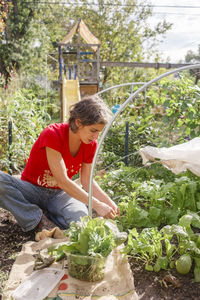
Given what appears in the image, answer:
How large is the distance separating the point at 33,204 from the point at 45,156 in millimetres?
386

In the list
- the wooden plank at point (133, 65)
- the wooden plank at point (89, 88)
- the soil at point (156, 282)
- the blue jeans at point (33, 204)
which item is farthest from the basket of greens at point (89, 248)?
the wooden plank at point (133, 65)

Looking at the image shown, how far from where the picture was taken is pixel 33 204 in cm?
222

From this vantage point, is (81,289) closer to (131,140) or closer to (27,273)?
(27,273)

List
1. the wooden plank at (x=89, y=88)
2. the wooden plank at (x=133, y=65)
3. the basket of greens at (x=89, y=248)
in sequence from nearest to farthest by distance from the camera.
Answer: the basket of greens at (x=89, y=248) < the wooden plank at (x=89, y=88) < the wooden plank at (x=133, y=65)

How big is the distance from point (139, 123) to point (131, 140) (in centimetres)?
28

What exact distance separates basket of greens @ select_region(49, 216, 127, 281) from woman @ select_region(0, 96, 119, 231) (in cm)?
31

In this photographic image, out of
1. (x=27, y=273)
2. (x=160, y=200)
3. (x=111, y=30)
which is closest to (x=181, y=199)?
(x=160, y=200)

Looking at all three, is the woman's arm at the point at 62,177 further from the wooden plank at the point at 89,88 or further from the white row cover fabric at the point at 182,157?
the wooden plank at the point at 89,88

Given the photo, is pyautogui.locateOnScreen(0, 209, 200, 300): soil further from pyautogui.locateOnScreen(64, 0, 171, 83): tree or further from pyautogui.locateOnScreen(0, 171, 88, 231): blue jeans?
pyautogui.locateOnScreen(64, 0, 171, 83): tree

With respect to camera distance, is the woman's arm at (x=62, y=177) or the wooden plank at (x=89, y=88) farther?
the wooden plank at (x=89, y=88)

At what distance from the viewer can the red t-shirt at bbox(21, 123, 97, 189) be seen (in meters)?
2.07

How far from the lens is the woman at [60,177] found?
1.97 metres

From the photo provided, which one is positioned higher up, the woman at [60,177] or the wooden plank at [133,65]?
the wooden plank at [133,65]

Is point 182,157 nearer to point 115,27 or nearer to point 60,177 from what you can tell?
point 60,177
